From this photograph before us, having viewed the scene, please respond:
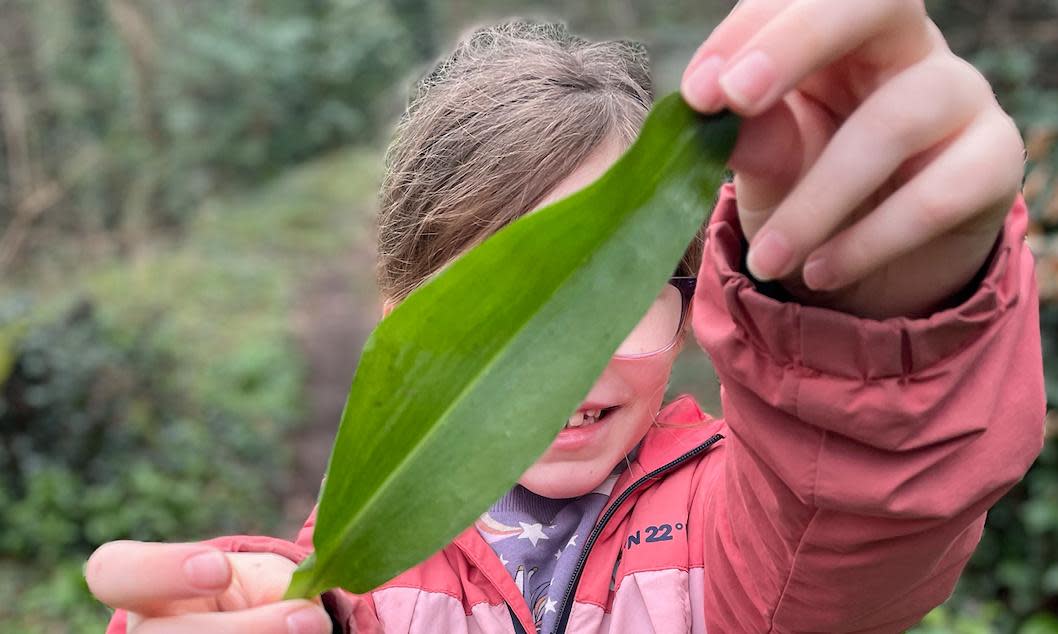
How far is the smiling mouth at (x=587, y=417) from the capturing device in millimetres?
1185

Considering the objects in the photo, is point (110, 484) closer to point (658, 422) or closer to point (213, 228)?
point (658, 422)

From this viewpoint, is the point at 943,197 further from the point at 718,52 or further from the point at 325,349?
the point at 325,349

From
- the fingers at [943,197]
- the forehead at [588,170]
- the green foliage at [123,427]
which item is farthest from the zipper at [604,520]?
the green foliage at [123,427]

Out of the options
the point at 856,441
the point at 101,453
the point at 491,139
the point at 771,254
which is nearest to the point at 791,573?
the point at 856,441

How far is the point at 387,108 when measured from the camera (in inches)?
564

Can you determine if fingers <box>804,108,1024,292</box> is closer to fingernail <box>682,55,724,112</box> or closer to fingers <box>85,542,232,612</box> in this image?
fingernail <box>682,55,724,112</box>

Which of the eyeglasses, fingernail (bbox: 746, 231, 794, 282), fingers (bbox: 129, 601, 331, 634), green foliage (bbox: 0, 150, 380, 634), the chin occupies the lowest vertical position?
green foliage (bbox: 0, 150, 380, 634)

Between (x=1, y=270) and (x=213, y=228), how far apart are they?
4.04m

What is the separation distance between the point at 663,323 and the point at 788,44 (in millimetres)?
650

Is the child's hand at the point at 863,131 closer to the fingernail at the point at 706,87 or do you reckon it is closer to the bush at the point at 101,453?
the fingernail at the point at 706,87

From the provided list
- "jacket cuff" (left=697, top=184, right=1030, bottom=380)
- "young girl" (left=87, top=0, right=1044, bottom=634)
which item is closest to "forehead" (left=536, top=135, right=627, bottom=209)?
"young girl" (left=87, top=0, right=1044, bottom=634)

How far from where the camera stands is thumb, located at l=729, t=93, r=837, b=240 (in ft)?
2.19

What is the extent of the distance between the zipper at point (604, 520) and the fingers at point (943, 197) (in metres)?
0.64

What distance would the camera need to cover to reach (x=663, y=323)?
47.9 inches
